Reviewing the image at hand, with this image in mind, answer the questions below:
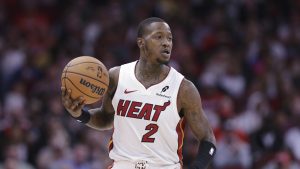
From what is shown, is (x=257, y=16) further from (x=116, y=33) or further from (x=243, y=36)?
(x=116, y=33)

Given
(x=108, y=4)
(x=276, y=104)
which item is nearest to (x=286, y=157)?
(x=276, y=104)

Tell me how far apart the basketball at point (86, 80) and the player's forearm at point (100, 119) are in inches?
13.6

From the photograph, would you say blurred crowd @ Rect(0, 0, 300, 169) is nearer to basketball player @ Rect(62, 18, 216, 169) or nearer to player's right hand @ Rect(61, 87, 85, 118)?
basketball player @ Rect(62, 18, 216, 169)

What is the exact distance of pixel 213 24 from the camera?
14664mm

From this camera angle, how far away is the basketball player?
263 inches

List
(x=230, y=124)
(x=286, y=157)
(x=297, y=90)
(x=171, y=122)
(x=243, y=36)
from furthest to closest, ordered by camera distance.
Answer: (x=243, y=36)
(x=297, y=90)
(x=230, y=124)
(x=286, y=157)
(x=171, y=122)

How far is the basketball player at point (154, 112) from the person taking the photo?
6.67 metres

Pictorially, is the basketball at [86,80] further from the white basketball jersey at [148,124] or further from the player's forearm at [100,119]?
the player's forearm at [100,119]

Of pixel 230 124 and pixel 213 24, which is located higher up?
pixel 213 24

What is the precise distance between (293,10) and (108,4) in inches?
144

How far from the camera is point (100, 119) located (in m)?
7.17

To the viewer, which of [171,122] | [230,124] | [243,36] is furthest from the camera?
[243,36]

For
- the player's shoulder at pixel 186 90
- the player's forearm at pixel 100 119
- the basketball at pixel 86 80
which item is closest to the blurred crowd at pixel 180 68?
the player's forearm at pixel 100 119

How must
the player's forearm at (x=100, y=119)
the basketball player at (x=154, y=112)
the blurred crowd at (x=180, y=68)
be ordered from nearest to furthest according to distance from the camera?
1. the basketball player at (x=154, y=112)
2. the player's forearm at (x=100, y=119)
3. the blurred crowd at (x=180, y=68)
